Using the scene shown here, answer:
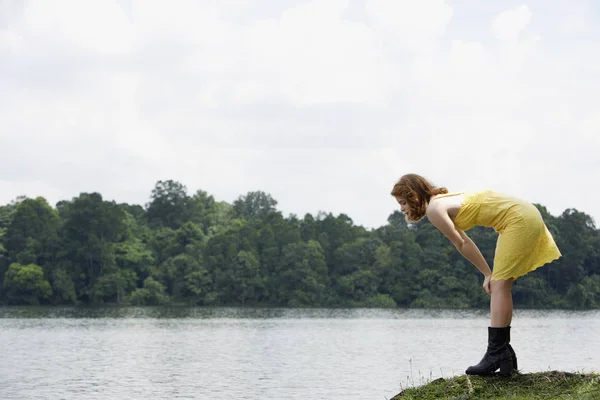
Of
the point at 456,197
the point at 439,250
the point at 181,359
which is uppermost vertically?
the point at 439,250

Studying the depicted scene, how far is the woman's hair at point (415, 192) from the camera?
8570mm

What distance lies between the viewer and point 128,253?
387ft

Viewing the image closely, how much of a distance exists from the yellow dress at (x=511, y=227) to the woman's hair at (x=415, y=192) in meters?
0.23

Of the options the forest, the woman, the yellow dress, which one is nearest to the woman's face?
the woman

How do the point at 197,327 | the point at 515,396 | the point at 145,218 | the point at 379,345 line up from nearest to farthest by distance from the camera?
the point at 515,396, the point at 379,345, the point at 197,327, the point at 145,218

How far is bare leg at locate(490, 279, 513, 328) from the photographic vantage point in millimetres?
8617

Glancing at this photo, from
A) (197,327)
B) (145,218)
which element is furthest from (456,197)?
(145,218)

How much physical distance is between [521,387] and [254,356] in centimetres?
3407

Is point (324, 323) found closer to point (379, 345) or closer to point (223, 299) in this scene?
point (379, 345)

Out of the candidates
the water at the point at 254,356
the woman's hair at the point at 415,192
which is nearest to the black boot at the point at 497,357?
the woman's hair at the point at 415,192

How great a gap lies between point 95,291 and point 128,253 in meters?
7.43

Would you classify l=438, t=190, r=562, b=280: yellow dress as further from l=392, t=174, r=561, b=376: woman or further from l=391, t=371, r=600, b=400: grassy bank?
l=391, t=371, r=600, b=400: grassy bank

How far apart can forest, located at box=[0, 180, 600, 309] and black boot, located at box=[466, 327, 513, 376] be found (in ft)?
322

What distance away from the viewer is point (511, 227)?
855 centimetres
